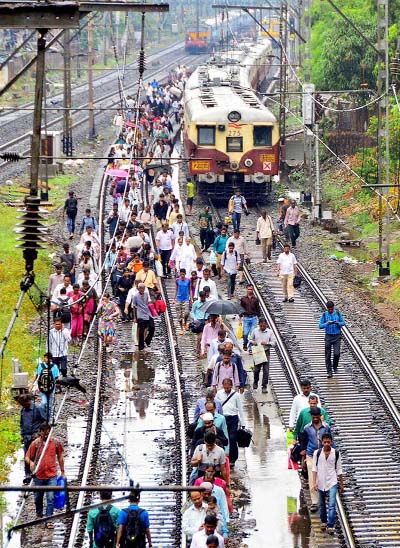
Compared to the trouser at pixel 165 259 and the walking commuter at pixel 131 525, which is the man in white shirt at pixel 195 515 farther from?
the trouser at pixel 165 259

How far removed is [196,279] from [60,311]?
3787 millimetres

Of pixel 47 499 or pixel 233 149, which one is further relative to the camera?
pixel 233 149

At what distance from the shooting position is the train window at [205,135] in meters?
36.5

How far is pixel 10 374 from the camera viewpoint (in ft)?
69.4

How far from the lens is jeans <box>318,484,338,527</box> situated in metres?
14.9

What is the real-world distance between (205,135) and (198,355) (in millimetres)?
14444

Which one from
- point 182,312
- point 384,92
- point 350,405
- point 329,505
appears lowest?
point 182,312

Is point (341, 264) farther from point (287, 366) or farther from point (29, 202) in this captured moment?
point (29, 202)

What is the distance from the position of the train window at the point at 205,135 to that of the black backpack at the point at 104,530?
2392 centimetres

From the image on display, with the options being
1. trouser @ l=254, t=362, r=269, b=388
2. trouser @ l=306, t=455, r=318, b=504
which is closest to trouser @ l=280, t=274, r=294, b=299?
trouser @ l=254, t=362, r=269, b=388

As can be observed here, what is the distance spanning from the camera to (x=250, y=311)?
70.8ft

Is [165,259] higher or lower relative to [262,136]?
lower

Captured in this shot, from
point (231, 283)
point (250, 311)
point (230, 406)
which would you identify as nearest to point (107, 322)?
point (250, 311)

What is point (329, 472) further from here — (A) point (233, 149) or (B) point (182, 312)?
(A) point (233, 149)
